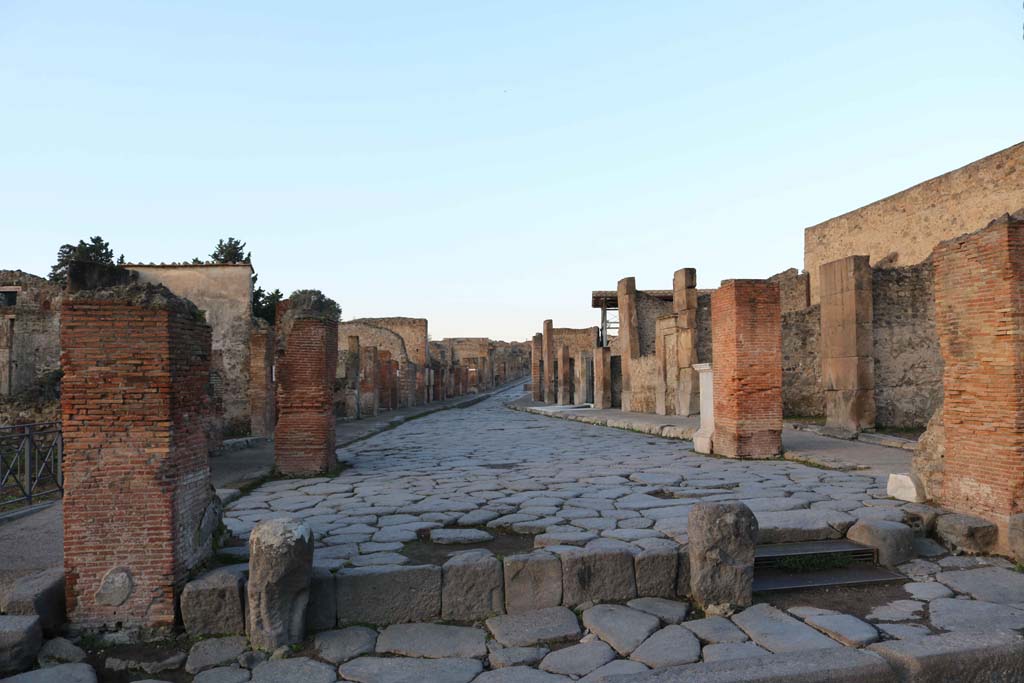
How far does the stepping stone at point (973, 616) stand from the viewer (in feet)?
11.9

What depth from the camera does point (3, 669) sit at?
3.40m

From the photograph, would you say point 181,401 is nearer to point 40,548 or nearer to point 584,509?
point 40,548

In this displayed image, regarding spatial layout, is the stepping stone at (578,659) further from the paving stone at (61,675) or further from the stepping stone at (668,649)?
the paving stone at (61,675)

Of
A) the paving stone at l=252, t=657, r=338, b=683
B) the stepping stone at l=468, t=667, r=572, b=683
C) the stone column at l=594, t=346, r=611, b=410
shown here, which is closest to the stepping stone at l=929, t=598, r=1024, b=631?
the stepping stone at l=468, t=667, r=572, b=683

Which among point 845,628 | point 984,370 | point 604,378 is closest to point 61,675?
point 845,628

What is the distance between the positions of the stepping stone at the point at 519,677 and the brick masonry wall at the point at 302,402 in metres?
5.25

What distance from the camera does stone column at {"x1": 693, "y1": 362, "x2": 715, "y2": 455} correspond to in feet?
31.3

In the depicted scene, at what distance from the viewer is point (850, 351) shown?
11586 millimetres

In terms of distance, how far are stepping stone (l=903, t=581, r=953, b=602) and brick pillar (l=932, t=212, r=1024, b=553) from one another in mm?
860

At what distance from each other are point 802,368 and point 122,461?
13.2 meters

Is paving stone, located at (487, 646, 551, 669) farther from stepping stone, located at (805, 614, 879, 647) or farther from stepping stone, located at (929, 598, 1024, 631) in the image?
stepping stone, located at (929, 598, 1024, 631)

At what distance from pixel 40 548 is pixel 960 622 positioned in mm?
5994

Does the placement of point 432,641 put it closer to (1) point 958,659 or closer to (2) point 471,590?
(2) point 471,590

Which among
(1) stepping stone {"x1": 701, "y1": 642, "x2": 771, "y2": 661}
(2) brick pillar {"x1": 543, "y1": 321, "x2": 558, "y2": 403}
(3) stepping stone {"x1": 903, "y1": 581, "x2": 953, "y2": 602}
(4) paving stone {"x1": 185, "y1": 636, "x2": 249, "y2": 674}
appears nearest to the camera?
(1) stepping stone {"x1": 701, "y1": 642, "x2": 771, "y2": 661}
